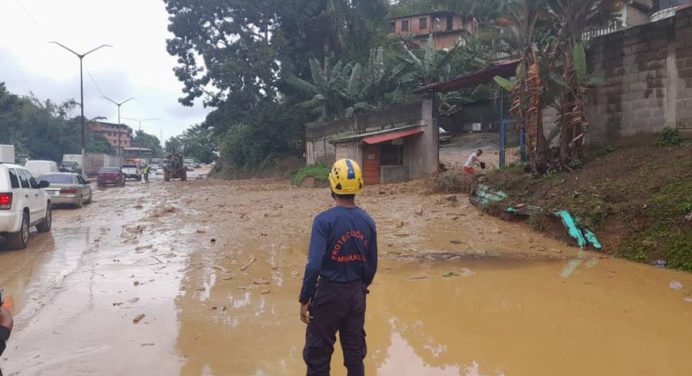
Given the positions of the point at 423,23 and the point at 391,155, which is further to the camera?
the point at 423,23

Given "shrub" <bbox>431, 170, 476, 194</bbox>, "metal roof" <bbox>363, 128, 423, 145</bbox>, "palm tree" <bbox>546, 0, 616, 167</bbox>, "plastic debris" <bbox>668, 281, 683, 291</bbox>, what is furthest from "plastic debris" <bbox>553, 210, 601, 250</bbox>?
"metal roof" <bbox>363, 128, 423, 145</bbox>

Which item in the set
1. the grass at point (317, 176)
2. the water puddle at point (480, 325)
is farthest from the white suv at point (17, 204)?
the grass at point (317, 176)

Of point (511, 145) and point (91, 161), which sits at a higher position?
point (91, 161)

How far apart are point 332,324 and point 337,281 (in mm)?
288

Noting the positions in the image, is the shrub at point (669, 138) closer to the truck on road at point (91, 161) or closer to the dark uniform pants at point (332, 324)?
the dark uniform pants at point (332, 324)

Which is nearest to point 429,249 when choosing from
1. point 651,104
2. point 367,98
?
point 651,104

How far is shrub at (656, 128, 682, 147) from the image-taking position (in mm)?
10621

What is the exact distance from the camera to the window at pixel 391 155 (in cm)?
2111

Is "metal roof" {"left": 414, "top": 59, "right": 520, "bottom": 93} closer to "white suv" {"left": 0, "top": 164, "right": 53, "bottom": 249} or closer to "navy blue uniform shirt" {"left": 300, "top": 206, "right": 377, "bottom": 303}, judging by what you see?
"white suv" {"left": 0, "top": 164, "right": 53, "bottom": 249}

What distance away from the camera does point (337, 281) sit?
11.5 feet

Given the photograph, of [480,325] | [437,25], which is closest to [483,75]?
[480,325]

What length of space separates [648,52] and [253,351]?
35.4 ft

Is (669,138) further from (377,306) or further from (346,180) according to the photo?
(346,180)

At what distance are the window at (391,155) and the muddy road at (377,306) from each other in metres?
9.93
